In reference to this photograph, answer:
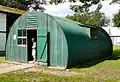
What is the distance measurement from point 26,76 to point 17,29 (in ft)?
19.2

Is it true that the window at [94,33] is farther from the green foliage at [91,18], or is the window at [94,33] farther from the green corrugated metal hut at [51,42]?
the green foliage at [91,18]

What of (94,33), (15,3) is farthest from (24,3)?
(94,33)

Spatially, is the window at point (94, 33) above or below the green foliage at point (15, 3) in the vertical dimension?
below

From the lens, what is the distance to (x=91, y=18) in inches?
3514

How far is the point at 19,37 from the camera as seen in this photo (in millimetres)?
16000

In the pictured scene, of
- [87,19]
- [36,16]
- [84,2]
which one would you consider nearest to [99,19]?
[87,19]

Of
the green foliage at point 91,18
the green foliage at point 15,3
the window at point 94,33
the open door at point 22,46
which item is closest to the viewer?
the open door at point 22,46

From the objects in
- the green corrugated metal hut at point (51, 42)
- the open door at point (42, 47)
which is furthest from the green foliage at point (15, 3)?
the open door at point (42, 47)

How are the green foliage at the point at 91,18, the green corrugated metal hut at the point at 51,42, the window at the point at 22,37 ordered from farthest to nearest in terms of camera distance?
the green foliage at the point at 91,18 → the window at the point at 22,37 → the green corrugated metal hut at the point at 51,42

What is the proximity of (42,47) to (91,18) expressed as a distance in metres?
76.3

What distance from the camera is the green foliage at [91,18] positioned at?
8369 centimetres

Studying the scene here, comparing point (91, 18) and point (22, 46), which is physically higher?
point (91, 18)

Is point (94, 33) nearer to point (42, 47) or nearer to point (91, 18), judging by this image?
point (42, 47)

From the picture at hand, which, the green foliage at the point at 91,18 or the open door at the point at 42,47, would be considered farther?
the green foliage at the point at 91,18
